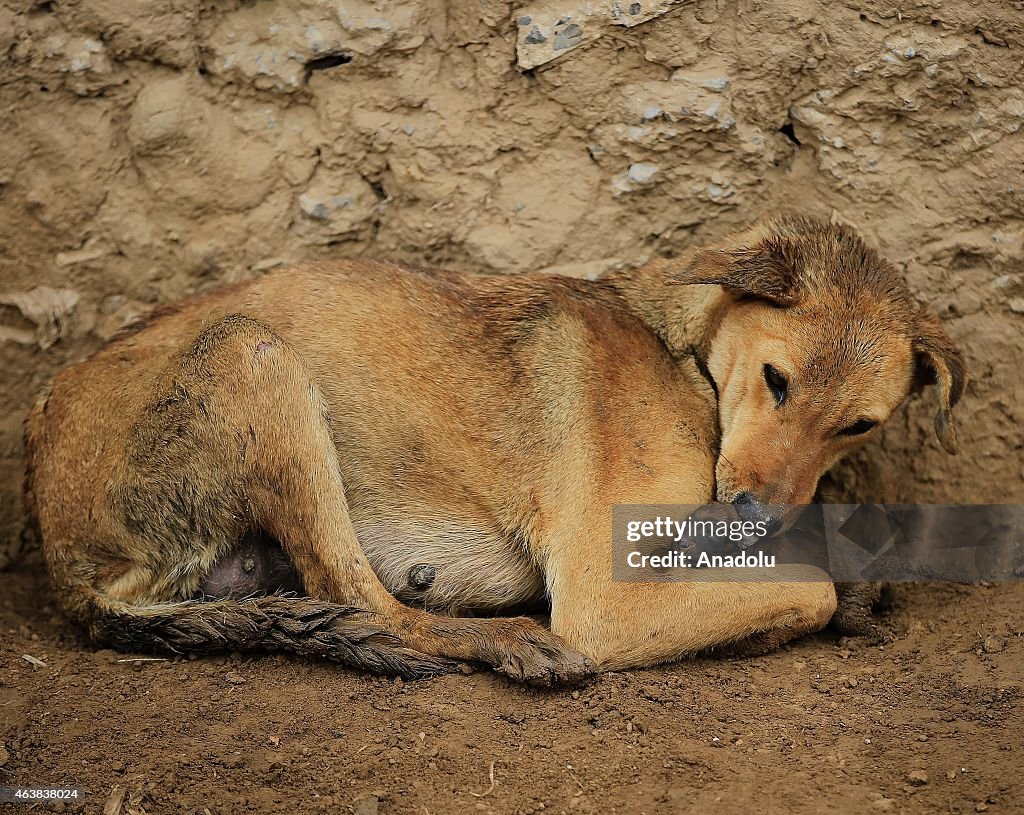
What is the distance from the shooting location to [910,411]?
19.1 feet

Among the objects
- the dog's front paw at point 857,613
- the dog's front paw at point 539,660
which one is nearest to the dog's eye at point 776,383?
the dog's front paw at point 857,613

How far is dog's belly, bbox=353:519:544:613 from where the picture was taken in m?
4.97

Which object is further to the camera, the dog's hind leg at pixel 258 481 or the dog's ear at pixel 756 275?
the dog's ear at pixel 756 275

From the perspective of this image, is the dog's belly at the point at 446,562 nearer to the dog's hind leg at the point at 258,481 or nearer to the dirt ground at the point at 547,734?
the dog's hind leg at the point at 258,481

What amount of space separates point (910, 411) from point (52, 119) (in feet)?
15.8

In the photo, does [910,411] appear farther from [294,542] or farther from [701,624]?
[294,542]

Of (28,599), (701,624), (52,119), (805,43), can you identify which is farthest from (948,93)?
(28,599)

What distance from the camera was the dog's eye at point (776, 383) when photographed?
4.77 metres

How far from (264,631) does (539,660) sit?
1188mm

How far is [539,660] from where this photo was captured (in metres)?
4.44

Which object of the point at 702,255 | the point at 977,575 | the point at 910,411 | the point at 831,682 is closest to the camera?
the point at 831,682

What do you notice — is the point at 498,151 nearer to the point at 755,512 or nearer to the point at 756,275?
the point at 756,275

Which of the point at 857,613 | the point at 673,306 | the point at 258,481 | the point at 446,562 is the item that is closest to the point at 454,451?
the point at 446,562

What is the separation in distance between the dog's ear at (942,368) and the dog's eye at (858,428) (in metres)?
0.35
